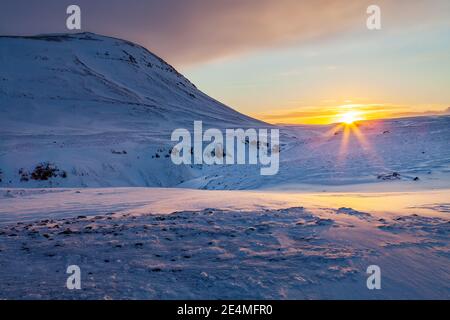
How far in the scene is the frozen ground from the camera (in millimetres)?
3697

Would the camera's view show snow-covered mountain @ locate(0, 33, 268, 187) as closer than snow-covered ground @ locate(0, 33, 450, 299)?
No

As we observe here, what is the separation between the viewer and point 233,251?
4.77m

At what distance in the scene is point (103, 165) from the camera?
20.9 m

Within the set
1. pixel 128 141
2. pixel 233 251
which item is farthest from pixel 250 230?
pixel 128 141

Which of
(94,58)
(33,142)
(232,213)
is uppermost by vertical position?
(94,58)

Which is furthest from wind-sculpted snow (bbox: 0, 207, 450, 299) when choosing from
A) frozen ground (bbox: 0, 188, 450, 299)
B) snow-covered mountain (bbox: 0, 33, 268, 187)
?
snow-covered mountain (bbox: 0, 33, 268, 187)

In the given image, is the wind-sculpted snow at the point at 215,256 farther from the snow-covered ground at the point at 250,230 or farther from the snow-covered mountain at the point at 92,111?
the snow-covered mountain at the point at 92,111

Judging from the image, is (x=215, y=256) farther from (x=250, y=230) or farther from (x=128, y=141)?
(x=128, y=141)

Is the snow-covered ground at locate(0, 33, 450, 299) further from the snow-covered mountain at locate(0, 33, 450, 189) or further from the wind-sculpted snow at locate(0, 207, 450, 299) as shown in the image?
the snow-covered mountain at locate(0, 33, 450, 189)

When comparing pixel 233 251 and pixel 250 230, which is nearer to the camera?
pixel 233 251

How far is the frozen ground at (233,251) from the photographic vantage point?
3697mm
